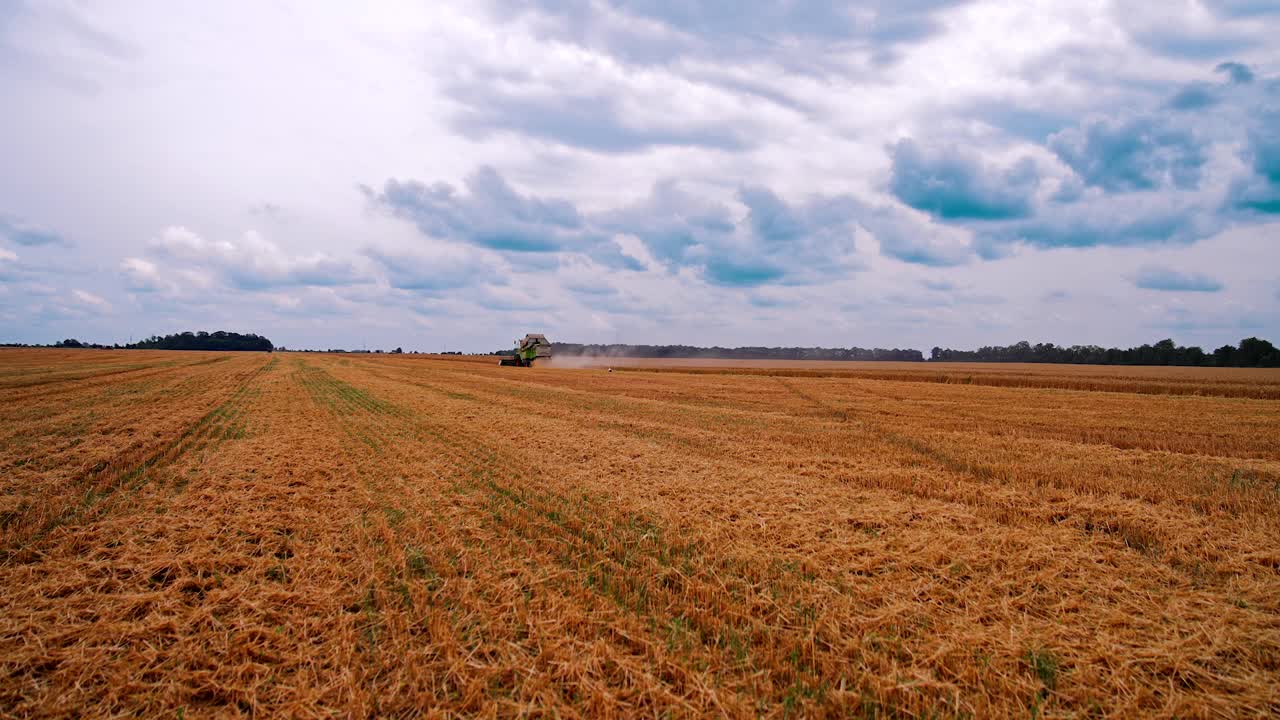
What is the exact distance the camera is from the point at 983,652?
11.8 ft

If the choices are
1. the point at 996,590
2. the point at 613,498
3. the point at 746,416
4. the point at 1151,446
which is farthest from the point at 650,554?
the point at 1151,446

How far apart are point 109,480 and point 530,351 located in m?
51.1

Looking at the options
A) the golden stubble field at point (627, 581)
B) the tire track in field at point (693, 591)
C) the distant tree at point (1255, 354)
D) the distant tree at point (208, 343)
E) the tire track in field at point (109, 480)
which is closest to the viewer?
the golden stubble field at point (627, 581)

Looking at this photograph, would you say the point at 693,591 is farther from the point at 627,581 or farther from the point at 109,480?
the point at 109,480

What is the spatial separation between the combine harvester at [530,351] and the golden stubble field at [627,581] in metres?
47.8

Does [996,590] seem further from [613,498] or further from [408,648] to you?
[408,648]

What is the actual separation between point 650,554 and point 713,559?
625 millimetres

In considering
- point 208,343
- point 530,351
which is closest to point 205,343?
point 208,343

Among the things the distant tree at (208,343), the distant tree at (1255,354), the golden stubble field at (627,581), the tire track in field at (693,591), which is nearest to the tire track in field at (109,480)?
the golden stubble field at (627,581)

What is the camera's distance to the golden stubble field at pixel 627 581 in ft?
10.4

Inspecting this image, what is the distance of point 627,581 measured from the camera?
4543mm

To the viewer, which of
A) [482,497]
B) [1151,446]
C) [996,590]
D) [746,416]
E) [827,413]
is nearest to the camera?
[996,590]

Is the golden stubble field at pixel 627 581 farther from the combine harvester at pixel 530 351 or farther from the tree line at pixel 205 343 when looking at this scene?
the tree line at pixel 205 343

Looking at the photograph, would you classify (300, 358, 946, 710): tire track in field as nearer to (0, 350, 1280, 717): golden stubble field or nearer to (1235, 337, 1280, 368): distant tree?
(0, 350, 1280, 717): golden stubble field
